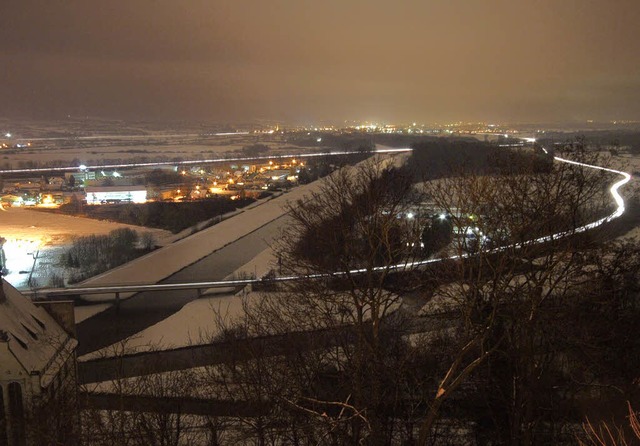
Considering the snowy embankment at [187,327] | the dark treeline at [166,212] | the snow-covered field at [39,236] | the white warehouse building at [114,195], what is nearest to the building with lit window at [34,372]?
the snowy embankment at [187,327]

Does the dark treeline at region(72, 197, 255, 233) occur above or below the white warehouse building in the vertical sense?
below

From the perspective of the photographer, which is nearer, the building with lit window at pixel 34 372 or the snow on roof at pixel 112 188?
the building with lit window at pixel 34 372

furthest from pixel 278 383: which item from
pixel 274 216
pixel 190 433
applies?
pixel 274 216

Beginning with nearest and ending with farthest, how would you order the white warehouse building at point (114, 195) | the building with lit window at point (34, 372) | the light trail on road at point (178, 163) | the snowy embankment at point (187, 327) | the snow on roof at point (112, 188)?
the building with lit window at point (34, 372), the snowy embankment at point (187, 327), the white warehouse building at point (114, 195), the snow on roof at point (112, 188), the light trail on road at point (178, 163)

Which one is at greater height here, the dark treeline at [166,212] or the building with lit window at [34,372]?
the building with lit window at [34,372]

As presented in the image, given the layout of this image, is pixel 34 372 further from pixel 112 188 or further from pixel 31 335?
pixel 112 188

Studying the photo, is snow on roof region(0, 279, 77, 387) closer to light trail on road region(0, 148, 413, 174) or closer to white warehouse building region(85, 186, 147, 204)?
white warehouse building region(85, 186, 147, 204)

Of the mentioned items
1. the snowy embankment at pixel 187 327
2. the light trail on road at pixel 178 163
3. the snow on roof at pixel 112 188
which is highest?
the light trail on road at pixel 178 163

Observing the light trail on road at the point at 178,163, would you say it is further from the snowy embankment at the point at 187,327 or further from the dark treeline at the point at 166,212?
the snowy embankment at the point at 187,327

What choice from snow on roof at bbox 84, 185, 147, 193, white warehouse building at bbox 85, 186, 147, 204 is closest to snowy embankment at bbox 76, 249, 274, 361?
white warehouse building at bbox 85, 186, 147, 204

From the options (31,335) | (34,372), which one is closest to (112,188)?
(31,335)
